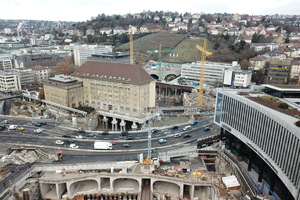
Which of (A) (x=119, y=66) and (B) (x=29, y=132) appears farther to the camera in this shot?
(A) (x=119, y=66)

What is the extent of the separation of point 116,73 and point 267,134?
6219cm

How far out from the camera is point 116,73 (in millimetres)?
92500

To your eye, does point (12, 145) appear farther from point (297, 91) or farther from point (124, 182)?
point (297, 91)

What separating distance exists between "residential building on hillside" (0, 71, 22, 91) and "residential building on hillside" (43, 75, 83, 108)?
3382cm

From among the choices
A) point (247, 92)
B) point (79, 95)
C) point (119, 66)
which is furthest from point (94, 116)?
point (247, 92)

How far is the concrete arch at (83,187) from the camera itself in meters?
55.2

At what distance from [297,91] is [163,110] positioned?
171ft

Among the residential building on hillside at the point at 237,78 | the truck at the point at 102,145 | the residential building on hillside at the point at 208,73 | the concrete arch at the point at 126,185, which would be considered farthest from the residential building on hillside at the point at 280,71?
the concrete arch at the point at 126,185

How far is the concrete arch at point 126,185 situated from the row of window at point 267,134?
2903 cm

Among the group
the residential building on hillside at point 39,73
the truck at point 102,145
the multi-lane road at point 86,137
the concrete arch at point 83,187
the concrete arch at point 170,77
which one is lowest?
the concrete arch at point 83,187

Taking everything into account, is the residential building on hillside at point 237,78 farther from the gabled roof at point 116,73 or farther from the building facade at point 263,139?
the building facade at point 263,139

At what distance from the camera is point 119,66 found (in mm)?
94375

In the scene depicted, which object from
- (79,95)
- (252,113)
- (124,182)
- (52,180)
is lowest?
(124,182)

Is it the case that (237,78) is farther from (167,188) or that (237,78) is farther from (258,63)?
(167,188)
